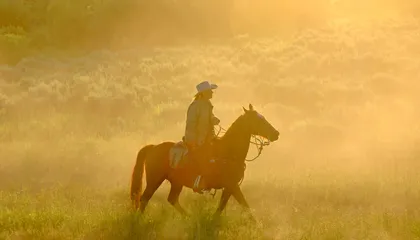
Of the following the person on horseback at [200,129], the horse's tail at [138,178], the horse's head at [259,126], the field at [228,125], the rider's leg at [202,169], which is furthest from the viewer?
the horse's tail at [138,178]

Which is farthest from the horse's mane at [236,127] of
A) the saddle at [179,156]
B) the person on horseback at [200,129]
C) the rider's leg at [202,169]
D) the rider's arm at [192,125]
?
the saddle at [179,156]

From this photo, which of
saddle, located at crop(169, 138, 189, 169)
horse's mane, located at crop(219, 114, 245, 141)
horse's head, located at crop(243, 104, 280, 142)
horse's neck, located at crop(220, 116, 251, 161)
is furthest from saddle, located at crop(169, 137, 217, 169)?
horse's head, located at crop(243, 104, 280, 142)

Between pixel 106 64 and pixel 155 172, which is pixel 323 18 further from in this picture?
pixel 155 172

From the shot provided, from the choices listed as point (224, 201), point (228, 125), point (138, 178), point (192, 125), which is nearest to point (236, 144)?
point (192, 125)

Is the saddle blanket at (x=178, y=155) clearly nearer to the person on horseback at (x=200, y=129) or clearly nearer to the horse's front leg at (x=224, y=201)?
the person on horseback at (x=200, y=129)

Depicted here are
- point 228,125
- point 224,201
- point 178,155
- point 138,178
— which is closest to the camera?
point 178,155

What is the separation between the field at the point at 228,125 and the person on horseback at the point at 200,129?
0.77 meters

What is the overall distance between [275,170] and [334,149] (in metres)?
3.56

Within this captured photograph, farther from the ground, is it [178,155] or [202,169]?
[178,155]

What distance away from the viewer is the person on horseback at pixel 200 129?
10297mm

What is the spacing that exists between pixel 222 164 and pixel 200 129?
0.81 meters

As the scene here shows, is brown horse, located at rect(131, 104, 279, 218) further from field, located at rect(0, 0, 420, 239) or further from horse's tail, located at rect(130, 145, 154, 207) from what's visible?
field, located at rect(0, 0, 420, 239)

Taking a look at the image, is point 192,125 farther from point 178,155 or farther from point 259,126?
point 259,126

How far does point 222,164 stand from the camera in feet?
34.6
